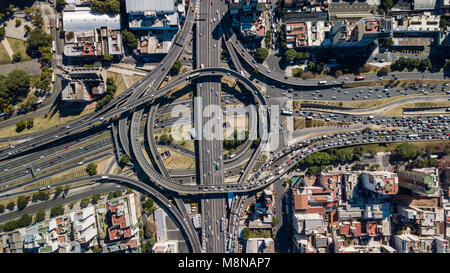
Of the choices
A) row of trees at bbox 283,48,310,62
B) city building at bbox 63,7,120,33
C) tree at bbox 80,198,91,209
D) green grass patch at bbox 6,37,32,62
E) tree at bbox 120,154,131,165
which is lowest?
tree at bbox 80,198,91,209

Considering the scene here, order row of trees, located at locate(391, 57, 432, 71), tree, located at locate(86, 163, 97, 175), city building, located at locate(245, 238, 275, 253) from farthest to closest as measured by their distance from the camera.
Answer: row of trees, located at locate(391, 57, 432, 71) < tree, located at locate(86, 163, 97, 175) < city building, located at locate(245, 238, 275, 253)

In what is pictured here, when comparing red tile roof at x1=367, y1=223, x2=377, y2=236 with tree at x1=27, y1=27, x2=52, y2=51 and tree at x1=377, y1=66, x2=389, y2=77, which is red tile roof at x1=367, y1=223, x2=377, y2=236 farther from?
tree at x1=27, y1=27, x2=52, y2=51

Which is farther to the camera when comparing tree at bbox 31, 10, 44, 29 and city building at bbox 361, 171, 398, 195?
tree at bbox 31, 10, 44, 29

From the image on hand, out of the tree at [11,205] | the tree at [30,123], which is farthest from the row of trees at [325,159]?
the tree at [11,205]

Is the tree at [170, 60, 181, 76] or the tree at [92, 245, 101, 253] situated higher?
the tree at [170, 60, 181, 76]

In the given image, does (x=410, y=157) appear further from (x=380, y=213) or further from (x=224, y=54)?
(x=224, y=54)

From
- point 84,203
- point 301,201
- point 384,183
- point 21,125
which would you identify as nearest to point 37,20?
point 21,125

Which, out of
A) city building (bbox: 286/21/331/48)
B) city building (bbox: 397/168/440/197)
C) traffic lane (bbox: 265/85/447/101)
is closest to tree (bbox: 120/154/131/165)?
traffic lane (bbox: 265/85/447/101)
